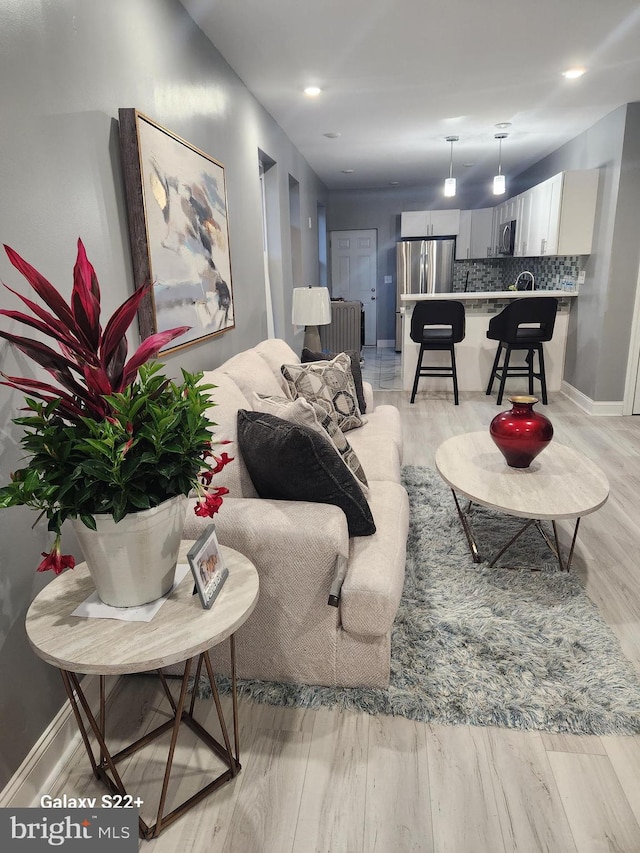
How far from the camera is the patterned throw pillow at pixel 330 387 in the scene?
9.41ft

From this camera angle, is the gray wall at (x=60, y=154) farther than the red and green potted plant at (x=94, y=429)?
Yes

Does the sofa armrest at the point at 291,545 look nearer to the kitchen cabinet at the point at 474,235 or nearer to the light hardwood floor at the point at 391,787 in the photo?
the light hardwood floor at the point at 391,787

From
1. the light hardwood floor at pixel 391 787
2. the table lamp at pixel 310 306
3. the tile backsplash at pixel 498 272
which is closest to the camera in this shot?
the light hardwood floor at pixel 391 787

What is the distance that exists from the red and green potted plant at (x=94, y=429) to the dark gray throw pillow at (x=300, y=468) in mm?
448

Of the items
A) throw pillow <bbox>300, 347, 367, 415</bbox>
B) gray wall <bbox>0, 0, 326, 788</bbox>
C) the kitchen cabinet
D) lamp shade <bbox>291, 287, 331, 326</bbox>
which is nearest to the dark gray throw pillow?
gray wall <bbox>0, 0, 326, 788</bbox>

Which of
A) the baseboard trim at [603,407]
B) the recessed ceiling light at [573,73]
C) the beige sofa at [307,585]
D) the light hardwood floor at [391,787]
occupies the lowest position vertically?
the light hardwood floor at [391,787]

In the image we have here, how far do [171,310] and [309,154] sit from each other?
4231mm

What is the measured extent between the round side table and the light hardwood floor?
0.11 meters

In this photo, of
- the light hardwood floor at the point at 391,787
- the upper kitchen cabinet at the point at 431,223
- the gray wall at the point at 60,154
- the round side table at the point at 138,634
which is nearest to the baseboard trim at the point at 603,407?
the light hardwood floor at the point at 391,787

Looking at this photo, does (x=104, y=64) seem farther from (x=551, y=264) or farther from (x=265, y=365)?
(x=551, y=264)

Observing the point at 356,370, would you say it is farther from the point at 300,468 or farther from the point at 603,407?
the point at 603,407

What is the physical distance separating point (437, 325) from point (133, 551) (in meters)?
4.40

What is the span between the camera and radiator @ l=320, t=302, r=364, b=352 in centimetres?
700

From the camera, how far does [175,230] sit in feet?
7.59
